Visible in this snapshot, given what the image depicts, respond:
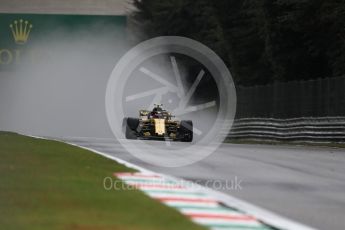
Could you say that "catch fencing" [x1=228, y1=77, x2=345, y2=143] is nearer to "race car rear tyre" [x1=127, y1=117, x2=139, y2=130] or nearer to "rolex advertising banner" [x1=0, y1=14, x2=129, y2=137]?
"race car rear tyre" [x1=127, y1=117, x2=139, y2=130]

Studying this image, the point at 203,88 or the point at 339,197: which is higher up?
the point at 203,88

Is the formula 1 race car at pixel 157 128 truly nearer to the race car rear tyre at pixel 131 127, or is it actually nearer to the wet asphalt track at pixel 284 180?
the race car rear tyre at pixel 131 127

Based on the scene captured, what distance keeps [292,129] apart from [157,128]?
5.45 meters

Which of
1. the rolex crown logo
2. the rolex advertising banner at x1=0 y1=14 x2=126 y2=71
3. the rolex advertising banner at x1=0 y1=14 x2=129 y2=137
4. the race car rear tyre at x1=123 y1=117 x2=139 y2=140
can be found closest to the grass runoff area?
the race car rear tyre at x1=123 y1=117 x2=139 y2=140

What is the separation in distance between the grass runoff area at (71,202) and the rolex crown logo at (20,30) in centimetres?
2488

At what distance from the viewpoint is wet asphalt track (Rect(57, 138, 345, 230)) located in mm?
8992

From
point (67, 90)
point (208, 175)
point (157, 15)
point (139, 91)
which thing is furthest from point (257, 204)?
point (157, 15)

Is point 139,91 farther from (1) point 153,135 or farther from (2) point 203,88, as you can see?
(1) point 153,135

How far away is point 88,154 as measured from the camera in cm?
1502

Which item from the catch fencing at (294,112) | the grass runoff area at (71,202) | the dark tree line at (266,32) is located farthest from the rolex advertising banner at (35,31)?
the grass runoff area at (71,202)

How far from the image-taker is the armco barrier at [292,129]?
25.9 meters

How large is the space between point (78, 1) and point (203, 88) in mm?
11657

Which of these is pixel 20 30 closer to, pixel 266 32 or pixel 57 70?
pixel 57 70

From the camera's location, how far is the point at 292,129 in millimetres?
28516
